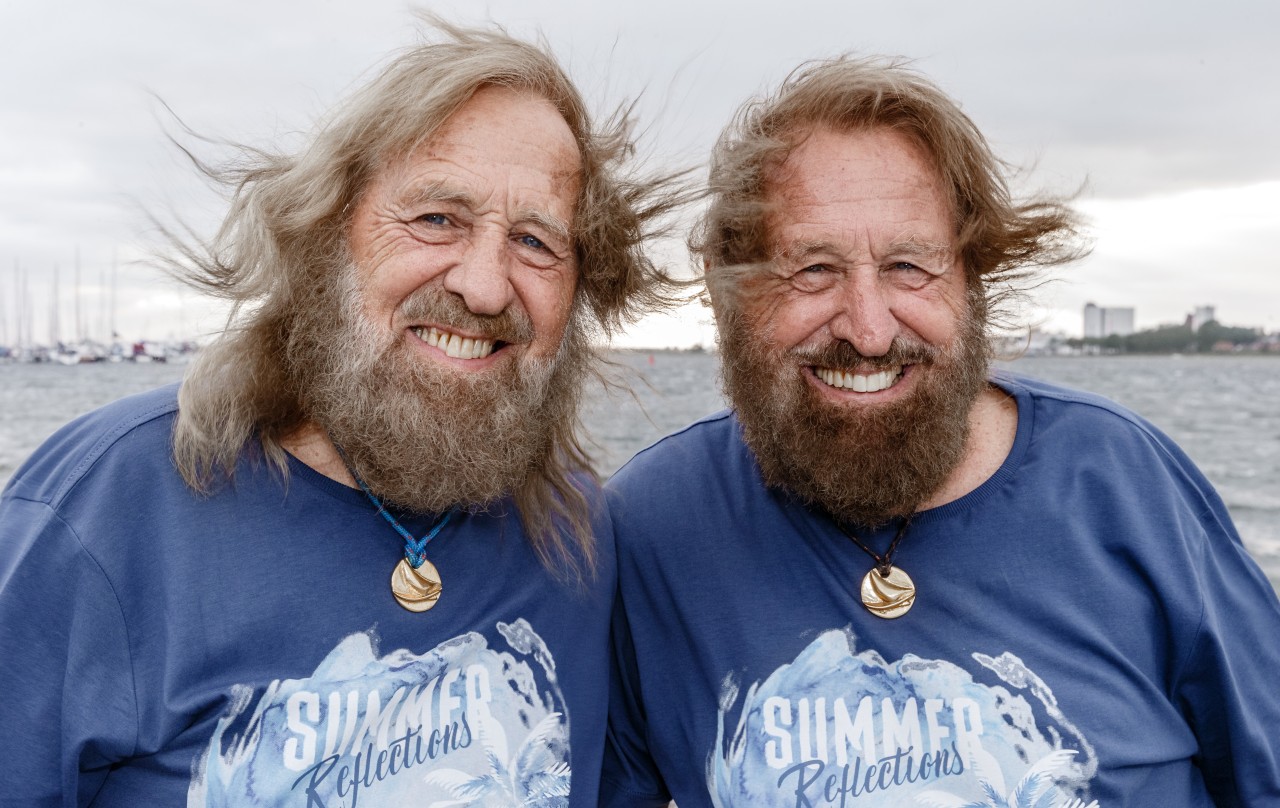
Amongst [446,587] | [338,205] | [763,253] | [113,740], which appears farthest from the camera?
[763,253]

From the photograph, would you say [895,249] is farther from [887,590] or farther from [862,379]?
[887,590]

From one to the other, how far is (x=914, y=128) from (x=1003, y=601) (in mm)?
1329

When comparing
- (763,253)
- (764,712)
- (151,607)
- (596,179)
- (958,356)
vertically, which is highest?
(596,179)

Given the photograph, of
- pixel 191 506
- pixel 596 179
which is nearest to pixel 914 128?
pixel 596 179

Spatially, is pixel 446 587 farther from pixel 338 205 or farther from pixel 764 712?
pixel 338 205

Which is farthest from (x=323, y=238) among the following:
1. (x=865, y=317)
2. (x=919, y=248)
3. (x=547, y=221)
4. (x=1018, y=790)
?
(x=1018, y=790)

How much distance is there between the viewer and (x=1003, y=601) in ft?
8.49

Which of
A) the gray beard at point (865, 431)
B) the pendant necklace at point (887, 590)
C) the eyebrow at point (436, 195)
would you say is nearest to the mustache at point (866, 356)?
the gray beard at point (865, 431)

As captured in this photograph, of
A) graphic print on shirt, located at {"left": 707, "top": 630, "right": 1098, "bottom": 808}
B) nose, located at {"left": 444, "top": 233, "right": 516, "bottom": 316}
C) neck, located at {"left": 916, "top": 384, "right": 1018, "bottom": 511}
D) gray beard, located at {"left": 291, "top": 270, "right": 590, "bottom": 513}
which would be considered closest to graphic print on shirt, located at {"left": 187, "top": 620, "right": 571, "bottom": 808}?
gray beard, located at {"left": 291, "top": 270, "right": 590, "bottom": 513}

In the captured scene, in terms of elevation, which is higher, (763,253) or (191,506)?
(763,253)

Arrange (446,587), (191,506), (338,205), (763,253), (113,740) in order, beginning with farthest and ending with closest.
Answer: (763,253) → (338,205) → (446,587) → (191,506) → (113,740)

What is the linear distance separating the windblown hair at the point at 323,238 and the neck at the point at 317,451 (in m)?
0.03

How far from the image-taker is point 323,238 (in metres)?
2.77

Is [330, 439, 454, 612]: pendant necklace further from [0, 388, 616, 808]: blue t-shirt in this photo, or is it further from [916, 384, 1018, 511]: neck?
[916, 384, 1018, 511]: neck
